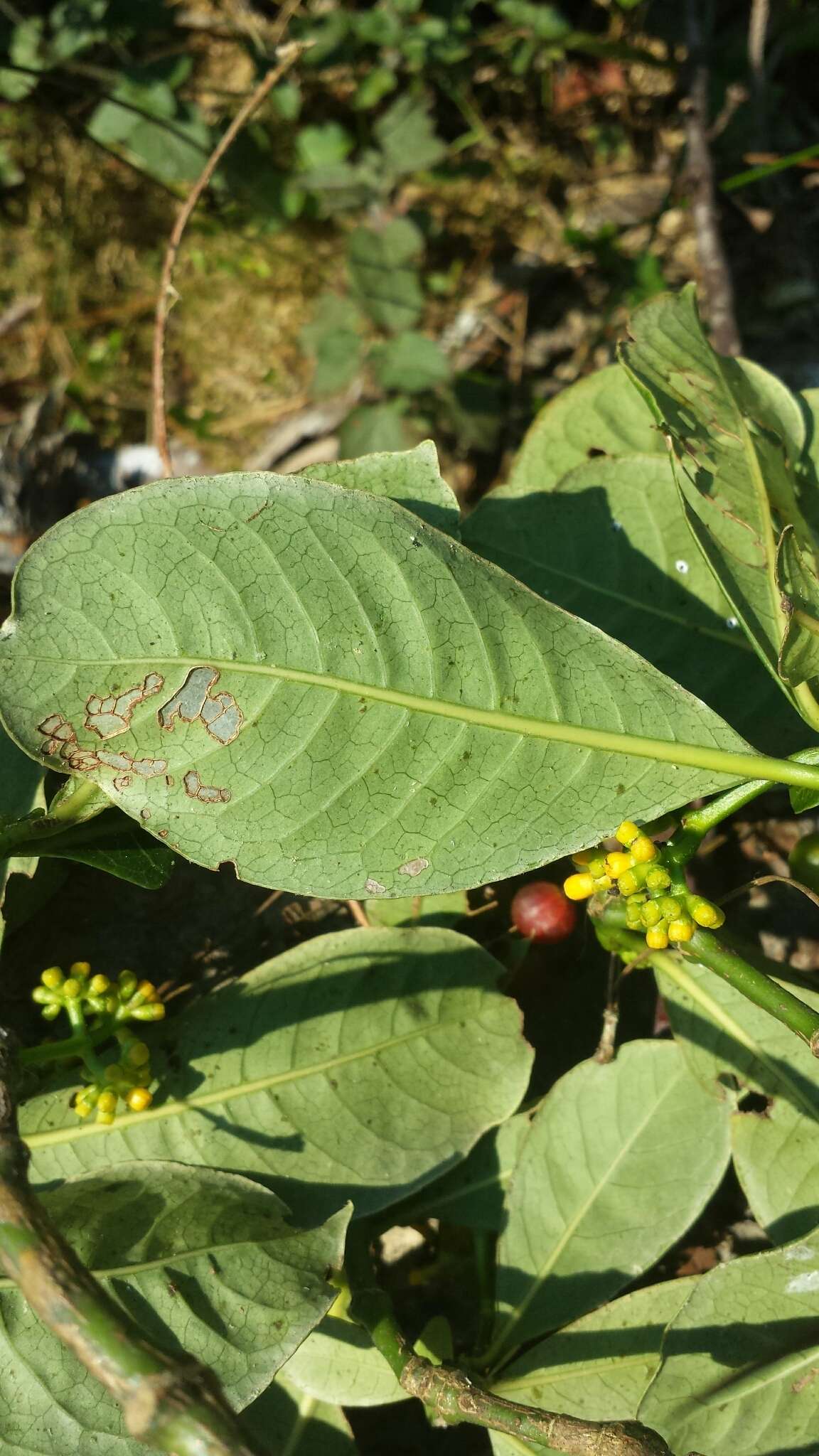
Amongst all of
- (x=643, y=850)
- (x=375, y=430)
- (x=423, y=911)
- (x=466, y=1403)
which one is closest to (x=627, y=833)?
(x=643, y=850)

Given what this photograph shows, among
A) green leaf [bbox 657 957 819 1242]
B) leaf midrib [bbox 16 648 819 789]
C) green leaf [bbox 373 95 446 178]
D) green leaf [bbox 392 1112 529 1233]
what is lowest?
green leaf [bbox 392 1112 529 1233]

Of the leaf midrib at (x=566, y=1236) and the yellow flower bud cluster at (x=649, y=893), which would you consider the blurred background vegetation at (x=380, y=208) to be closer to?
the yellow flower bud cluster at (x=649, y=893)

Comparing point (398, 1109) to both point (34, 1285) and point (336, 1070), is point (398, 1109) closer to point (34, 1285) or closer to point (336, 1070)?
point (336, 1070)

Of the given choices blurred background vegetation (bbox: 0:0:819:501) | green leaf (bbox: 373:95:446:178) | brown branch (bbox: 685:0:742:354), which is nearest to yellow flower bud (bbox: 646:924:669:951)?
brown branch (bbox: 685:0:742:354)

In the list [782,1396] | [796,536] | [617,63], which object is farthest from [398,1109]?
[617,63]

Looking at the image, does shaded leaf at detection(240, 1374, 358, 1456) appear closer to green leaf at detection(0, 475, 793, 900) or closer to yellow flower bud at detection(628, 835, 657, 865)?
green leaf at detection(0, 475, 793, 900)
